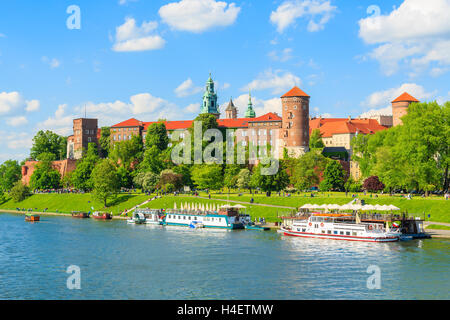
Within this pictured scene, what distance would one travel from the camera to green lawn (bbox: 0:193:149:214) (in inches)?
4244

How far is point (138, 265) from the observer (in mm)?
48688

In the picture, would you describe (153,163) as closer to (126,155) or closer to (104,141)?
(126,155)

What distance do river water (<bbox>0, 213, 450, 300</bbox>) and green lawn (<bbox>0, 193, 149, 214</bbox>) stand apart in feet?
120

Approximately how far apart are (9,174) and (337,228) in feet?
366

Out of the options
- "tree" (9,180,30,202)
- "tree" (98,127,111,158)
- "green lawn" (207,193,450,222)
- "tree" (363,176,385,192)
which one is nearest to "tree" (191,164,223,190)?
"green lawn" (207,193,450,222)

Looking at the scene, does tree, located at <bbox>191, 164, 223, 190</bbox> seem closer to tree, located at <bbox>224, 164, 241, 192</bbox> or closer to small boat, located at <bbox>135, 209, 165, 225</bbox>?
tree, located at <bbox>224, 164, 241, 192</bbox>

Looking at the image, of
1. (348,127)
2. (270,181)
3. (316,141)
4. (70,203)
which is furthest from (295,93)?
(70,203)

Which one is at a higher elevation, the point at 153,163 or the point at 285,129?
the point at 285,129

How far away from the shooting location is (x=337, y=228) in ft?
214

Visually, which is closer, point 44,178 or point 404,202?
point 404,202

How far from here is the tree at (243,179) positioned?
4208 inches
